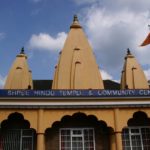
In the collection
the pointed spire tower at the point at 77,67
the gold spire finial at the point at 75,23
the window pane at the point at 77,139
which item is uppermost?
the gold spire finial at the point at 75,23

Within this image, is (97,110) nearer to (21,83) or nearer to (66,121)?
(66,121)

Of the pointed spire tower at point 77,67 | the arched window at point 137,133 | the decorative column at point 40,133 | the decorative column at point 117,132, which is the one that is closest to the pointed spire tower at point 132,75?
the pointed spire tower at point 77,67

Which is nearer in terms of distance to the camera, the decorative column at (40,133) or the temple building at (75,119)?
the decorative column at (40,133)

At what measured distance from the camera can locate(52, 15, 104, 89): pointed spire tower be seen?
24.5 m

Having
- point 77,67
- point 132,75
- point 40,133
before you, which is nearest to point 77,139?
point 40,133

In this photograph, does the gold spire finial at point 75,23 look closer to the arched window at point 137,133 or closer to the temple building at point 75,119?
the temple building at point 75,119

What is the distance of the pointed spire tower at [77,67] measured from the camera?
24500 mm

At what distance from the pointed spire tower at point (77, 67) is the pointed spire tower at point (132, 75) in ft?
12.2

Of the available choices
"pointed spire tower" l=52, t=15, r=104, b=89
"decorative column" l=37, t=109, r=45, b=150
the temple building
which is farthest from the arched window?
"pointed spire tower" l=52, t=15, r=104, b=89

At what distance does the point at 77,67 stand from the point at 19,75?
5.45 meters

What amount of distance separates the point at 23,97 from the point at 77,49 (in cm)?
941

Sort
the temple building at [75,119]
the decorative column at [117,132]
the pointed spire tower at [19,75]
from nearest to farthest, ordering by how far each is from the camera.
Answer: the decorative column at [117,132] → the temple building at [75,119] → the pointed spire tower at [19,75]

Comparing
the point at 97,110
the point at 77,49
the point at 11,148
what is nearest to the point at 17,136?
the point at 11,148

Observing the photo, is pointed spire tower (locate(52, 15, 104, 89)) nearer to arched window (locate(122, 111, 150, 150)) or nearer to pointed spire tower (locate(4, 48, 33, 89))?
pointed spire tower (locate(4, 48, 33, 89))
